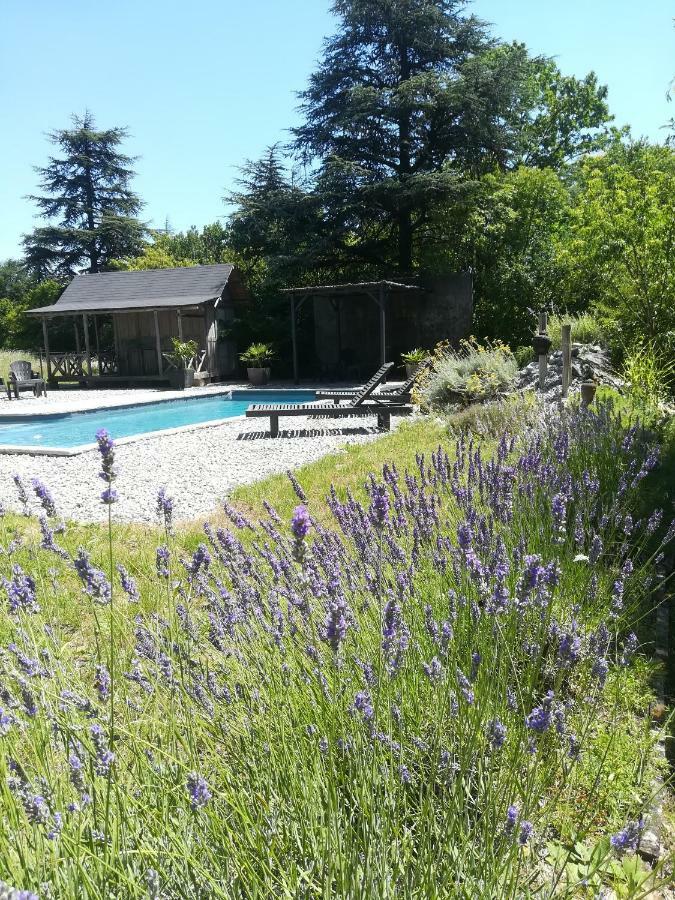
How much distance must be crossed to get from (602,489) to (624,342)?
8312 millimetres

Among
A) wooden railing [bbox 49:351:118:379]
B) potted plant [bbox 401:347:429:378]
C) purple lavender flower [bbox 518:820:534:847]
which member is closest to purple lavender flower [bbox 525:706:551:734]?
purple lavender flower [bbox 518:820:534:847]

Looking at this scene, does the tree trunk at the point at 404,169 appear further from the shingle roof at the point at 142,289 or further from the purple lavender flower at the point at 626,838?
the purple lavender flower at the point at 626,838

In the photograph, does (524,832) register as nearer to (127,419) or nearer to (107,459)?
(107,459)

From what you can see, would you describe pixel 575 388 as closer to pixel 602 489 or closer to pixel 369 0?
pixel 602 489

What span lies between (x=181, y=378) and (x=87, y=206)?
719 inches

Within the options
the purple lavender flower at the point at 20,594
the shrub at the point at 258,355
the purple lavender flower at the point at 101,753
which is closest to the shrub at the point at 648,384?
the purple lavender flower at the point at 20,594

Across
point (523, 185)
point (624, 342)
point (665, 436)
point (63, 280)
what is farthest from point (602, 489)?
point (63, 280)

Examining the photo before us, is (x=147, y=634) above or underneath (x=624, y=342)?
underneath

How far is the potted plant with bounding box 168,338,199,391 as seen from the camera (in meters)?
18.8

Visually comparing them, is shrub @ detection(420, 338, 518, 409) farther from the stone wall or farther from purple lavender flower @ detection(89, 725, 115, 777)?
purple lavender flower @ detection(89, 725, 115, 777)

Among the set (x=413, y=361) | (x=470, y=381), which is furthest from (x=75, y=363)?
(x=470, y=381)

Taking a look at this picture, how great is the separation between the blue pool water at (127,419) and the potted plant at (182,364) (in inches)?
76.5

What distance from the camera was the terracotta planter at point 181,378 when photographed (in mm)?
18719

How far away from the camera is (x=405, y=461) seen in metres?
6.47
